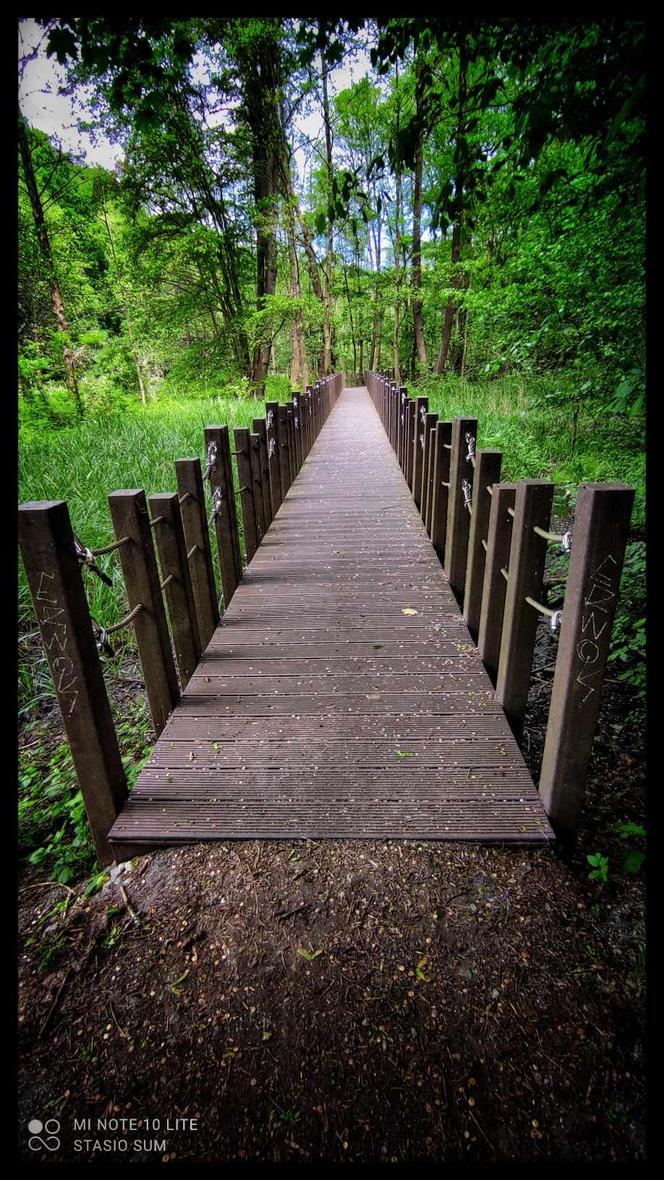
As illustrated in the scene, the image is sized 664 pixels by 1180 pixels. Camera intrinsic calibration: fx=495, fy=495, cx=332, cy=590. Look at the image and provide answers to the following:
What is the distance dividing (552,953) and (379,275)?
2223cm

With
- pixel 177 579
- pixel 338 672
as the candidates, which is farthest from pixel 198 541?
pixel 338 672

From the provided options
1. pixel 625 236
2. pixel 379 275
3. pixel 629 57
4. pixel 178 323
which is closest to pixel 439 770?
pixel 629 57

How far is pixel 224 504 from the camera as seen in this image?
403 cm

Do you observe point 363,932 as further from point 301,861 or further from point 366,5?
point 366,5

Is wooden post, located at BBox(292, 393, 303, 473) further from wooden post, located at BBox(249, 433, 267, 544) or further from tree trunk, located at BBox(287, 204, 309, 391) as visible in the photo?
tree trunk, located at BBox(287, 204, 309, 391)

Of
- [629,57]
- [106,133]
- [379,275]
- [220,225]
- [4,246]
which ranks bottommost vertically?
[4,246]

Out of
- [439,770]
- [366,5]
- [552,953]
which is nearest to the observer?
[552,953]

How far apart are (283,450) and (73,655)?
5.91m

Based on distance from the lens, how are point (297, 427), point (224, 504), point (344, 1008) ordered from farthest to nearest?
point (297, 427), point (224, 504), point (344, 1008)

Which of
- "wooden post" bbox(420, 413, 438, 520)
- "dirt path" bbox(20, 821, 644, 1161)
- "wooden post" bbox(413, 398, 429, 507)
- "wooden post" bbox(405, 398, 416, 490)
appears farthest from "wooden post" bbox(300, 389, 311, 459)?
"dirt path" bbox(20, 821, 644, 1161)

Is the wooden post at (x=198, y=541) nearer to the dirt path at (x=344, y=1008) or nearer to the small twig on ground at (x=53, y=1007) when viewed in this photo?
the dirt path at (x=344, y=1008)

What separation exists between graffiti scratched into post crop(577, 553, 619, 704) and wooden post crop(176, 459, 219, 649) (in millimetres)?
2328

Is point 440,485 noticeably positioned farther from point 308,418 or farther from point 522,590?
point 308,418

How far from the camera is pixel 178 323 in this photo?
18.3 m
